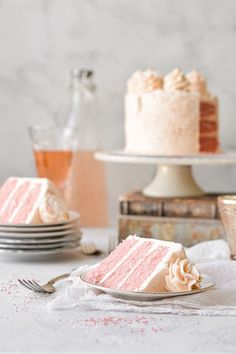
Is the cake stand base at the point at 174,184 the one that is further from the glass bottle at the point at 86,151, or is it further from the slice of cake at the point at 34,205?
the slice of cake at the point at 34,205

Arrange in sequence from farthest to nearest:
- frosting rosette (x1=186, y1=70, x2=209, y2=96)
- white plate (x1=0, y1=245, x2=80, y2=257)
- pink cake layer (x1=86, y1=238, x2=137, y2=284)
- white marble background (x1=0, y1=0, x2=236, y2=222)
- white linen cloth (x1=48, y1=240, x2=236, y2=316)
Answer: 1. white marble background (x1=0, y1=0, x2=236, y2=222)
2. frosting rosette (x1=186, y1=70, x2=209, y2=96)
3. white plate (x1=0, y1=245, x2=80, y2=257)
4. pink cake layer (x1=86, y1=238, x2=137, y2=284)
5. white linen cloth (x1=48, y1=240, x2=236, y2=316)

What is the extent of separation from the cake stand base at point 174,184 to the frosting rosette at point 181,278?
68 cm

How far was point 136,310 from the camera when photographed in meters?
1.17

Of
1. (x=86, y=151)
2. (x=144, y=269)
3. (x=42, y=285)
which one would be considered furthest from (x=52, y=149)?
(x=144, y=269)

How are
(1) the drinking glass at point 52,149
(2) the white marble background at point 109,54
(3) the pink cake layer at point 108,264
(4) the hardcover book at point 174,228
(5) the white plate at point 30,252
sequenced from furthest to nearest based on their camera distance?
(2) the white marble background at point 109,54 < (1) the drinking glass at point 52,149 < (4) the hardcover book at point 174,228 < (5) the white plate at point 30,252 < (3) the pink cake layer at point 108,264

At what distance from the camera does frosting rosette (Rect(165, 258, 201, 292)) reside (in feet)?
3.93

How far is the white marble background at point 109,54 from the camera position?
7.20 ft

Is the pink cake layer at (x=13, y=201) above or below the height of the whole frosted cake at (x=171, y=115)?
below

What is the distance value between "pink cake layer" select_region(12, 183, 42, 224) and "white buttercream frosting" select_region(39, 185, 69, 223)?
0.9 inches

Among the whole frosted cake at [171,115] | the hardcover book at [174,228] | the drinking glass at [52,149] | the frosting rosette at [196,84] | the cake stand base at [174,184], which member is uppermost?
the frosting rosette at [196,84]

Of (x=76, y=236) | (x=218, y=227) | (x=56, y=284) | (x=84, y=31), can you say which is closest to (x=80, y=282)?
(x=56, y=284)

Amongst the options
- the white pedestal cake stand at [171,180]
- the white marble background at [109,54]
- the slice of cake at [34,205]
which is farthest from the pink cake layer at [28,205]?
the white marble background at [109,54]

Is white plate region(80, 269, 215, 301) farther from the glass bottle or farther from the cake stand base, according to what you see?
the glass bottle

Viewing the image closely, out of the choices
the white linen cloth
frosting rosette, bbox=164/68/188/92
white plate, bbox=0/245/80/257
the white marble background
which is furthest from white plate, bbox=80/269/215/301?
the white marble background
